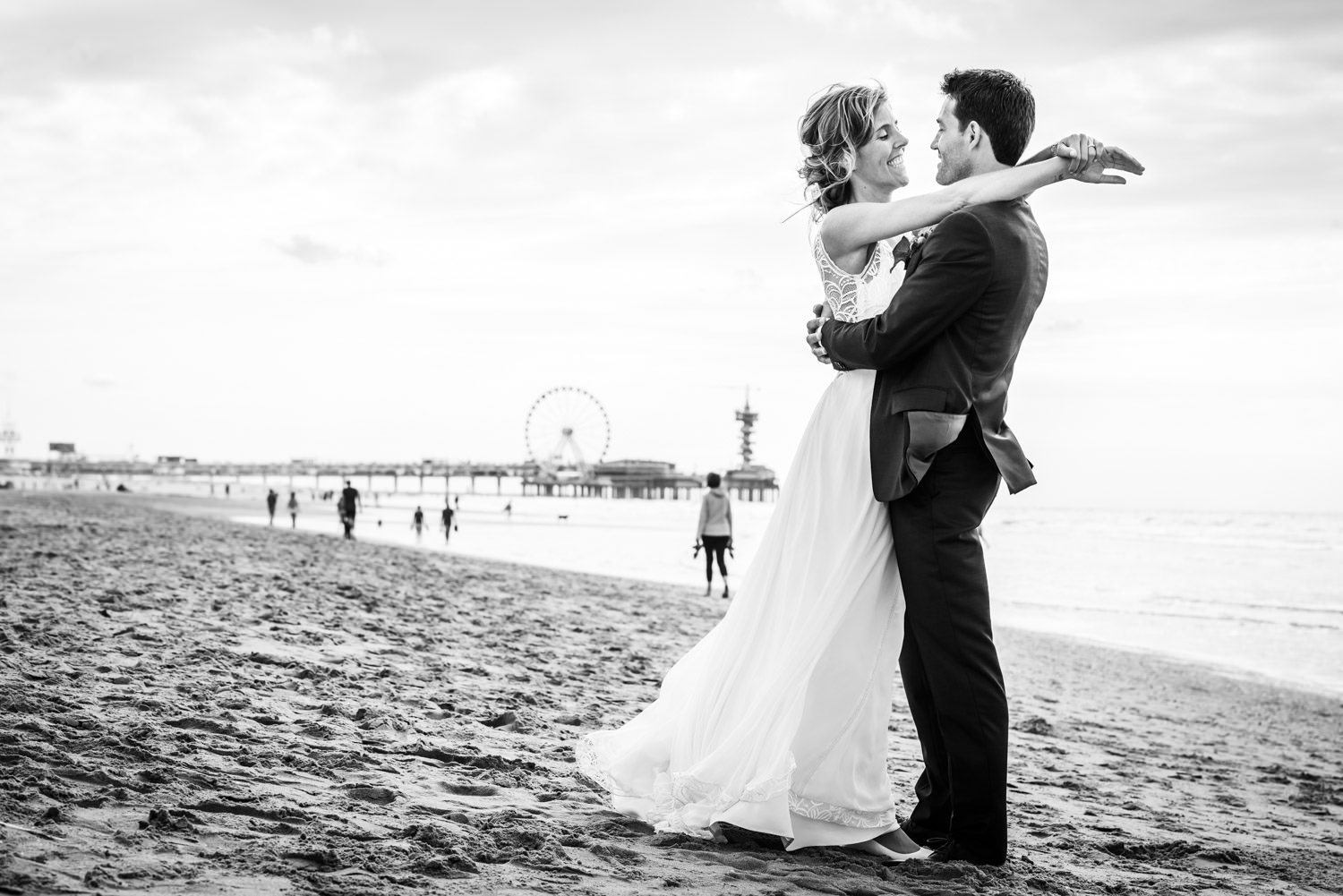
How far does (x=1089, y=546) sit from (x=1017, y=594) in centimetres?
1756

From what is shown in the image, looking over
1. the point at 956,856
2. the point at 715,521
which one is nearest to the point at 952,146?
the point at 956,856

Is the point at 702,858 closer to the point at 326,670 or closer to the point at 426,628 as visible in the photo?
the point at 326,670

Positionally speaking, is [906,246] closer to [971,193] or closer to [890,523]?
[971,193]

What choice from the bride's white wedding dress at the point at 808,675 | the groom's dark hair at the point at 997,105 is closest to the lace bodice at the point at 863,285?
the bride's white wedding dress at the point at 808,675

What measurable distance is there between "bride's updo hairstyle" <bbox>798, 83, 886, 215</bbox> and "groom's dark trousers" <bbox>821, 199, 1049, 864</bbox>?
1.08 feet

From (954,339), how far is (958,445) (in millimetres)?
247

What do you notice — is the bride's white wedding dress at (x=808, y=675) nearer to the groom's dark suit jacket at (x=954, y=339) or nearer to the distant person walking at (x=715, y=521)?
the groom's dark suit jacket at (x=954, y=339)

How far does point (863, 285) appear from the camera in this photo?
2545 millimetres

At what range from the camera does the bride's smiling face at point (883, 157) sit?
254 centimetres

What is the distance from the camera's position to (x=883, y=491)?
7.91ft

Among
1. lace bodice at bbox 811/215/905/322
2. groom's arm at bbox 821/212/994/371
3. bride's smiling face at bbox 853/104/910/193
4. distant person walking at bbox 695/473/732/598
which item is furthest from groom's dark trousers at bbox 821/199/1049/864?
distant person walking at bbox 695/473/732/598

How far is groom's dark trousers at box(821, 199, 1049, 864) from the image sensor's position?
2311mm

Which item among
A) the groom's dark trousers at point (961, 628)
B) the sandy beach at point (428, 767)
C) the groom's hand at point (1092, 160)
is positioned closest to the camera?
the sandy beach at point (428, 767)

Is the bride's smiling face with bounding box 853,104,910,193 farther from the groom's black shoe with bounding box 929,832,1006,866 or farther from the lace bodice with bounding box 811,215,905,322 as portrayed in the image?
the groom's black shoe with bounding box 929,832,1006,866
